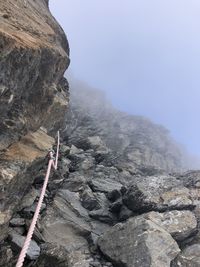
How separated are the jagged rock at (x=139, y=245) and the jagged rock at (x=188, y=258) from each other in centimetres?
28

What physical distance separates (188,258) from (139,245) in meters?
1.85

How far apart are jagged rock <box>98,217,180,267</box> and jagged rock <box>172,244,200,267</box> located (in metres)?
0.28

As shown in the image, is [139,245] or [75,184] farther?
[75,184]

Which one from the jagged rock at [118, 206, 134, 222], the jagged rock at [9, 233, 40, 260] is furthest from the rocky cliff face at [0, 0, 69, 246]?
the jagged rock at [118, 206, 134, 222]

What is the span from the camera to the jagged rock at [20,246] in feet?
46.4

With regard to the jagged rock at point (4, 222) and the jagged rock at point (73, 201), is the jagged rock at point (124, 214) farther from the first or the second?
the jagged rock at point (4, 222)

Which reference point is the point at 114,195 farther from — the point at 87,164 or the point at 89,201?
the point at 87,164

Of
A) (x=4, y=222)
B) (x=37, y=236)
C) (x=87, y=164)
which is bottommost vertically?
(x=87, y=164)

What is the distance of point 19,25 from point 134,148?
150ft

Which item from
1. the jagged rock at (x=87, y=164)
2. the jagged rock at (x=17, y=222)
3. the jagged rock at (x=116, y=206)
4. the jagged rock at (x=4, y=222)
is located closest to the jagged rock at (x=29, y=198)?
the jagged rock at (x=17, y=222)

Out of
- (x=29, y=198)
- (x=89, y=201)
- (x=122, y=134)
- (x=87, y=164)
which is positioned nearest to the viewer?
(x=29, y=198)

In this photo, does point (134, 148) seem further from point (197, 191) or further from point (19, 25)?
point (19, 25)

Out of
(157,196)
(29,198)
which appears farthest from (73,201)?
(157,196)

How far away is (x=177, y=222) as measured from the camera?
1825 centimetres
